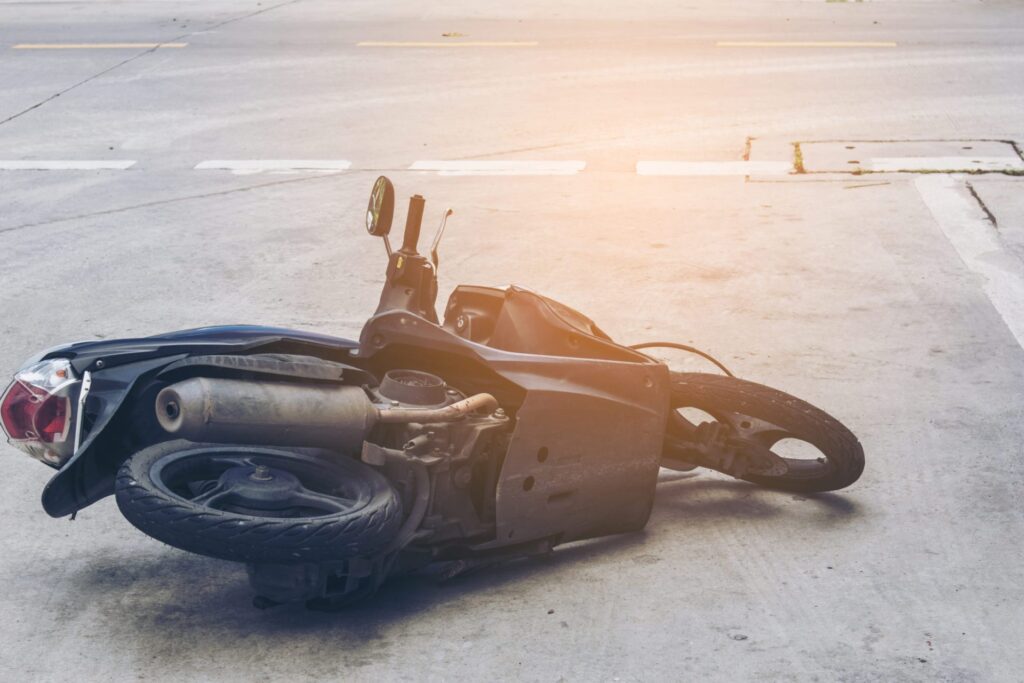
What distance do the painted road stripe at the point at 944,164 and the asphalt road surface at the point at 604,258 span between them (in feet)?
0.15

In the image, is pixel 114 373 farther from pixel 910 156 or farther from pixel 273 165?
pixel 910 156

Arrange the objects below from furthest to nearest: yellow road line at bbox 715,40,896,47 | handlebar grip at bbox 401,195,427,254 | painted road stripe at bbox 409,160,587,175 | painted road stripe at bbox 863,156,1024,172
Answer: yellow road line at bbox 715,40,896,47, painted road stripe at bbox 409,160,587,175, painted road stripe at bbox 863,156,1024,172, handlebar grip at bbox 401,195,427,254

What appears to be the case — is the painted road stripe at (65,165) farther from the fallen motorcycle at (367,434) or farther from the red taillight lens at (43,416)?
the red taillight lens at (43,416)

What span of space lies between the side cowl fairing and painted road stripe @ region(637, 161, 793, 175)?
21.6ft

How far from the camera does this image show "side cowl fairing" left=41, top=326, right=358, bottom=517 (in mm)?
4520

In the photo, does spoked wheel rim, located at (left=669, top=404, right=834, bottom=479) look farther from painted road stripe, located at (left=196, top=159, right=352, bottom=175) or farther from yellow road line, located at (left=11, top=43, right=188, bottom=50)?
yellow road line, located at (left=11, top=43, right=188, bottom=50)

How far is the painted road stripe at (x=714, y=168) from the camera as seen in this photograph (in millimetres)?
10844

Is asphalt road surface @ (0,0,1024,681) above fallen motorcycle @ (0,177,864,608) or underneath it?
underneath

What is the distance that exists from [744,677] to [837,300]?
411cm

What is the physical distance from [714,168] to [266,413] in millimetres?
7188

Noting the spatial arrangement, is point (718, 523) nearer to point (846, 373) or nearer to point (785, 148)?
point (846, 373)

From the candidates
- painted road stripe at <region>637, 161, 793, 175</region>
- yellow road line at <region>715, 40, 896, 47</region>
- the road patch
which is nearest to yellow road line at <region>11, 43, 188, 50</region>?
yellow road line at <region>715, 40, 896, 47</region>

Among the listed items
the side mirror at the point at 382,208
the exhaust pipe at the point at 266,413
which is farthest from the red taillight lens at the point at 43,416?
the side mirror at the point at 382,208

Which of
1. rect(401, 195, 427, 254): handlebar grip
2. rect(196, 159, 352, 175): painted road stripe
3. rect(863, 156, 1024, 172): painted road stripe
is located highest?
rect(401, 195, 427, 254): handlebar grip
